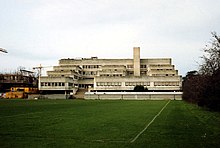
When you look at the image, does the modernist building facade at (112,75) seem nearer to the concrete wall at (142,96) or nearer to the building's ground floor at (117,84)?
the building's ground floor at (117,84)

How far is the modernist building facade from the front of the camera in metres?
128


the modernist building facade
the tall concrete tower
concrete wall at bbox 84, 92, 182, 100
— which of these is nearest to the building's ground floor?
the modernist building facade

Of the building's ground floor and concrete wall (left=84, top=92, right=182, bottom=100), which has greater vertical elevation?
the building's ground floor

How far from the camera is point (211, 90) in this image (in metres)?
36.1

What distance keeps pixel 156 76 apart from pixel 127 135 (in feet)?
378

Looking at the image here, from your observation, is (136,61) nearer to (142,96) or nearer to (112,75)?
(112,75)

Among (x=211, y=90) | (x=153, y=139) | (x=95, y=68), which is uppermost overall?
(x=95, y=68)

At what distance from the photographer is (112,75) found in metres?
142

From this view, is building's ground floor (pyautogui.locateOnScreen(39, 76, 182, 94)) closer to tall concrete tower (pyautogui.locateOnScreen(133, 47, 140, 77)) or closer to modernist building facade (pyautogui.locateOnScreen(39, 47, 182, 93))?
modernist building facade (pyautogui.locateOnScreen(39, 47, 182, 93))

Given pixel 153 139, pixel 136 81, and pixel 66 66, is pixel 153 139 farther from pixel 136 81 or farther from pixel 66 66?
pixel 66 66

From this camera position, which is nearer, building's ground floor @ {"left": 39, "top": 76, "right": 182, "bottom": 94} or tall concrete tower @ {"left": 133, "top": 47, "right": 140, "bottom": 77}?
building's ground floor @ {"left": 39, "top": 76, "right": 182, "bottom": 94}

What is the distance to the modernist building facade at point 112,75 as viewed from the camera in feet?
418

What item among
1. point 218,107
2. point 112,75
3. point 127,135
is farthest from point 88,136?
point 112,75

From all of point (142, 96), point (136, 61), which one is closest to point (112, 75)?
point (136, 61)
